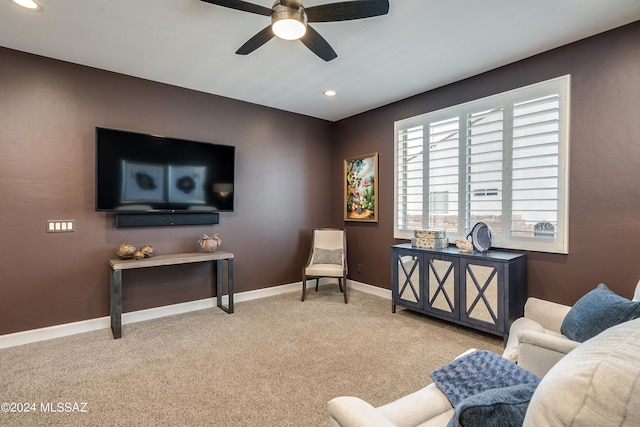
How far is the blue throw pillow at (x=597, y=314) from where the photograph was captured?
162 cm

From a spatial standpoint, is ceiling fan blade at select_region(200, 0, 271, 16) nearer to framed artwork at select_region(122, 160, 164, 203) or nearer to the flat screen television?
the flat screen television

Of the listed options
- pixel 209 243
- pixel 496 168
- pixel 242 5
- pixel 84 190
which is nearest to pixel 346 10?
pixel 242 5

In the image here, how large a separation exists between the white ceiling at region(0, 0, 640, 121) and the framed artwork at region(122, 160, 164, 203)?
103 centimetres

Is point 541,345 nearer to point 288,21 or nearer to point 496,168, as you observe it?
point 496,168

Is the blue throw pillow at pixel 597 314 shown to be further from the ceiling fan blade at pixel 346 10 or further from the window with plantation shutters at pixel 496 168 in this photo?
the ceiling fan blade at pixel 346 10

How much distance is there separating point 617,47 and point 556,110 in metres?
0.59

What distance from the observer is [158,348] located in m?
2.91

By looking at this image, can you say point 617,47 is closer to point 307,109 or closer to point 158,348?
point 307,109

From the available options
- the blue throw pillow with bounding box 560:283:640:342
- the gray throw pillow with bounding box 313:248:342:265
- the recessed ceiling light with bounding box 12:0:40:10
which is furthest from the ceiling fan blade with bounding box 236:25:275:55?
the gray throw pillow with bounding box 313:248:342:265

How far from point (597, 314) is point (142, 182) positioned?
405cm

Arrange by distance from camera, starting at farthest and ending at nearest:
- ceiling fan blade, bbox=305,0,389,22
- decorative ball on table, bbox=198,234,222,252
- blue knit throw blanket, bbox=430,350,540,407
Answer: decorative ball on table, bbox=198,234,222,252 < ceiling fan blade, bbox=305,0,389,22 < blue knit throw blanket, bbox=430,350,540,407

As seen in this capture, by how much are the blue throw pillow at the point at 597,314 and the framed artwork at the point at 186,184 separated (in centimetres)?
374

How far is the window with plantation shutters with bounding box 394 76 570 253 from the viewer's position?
2.91 metres

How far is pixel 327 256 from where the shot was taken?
468 centimetres
